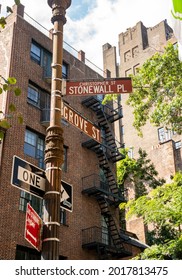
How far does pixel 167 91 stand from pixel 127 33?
52.1m

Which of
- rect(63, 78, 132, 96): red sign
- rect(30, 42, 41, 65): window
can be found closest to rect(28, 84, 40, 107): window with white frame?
rect(30, 42, 41, 65): window

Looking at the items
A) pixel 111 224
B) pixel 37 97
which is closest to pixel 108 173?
pixel 111 224

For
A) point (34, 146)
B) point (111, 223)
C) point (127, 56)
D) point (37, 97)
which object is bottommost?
point (111, 223)

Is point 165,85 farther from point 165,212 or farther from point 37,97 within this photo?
point 37,97

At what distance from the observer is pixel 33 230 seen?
20.5 ft

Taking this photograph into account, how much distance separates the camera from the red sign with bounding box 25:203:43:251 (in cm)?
616

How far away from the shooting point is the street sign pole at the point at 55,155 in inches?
248

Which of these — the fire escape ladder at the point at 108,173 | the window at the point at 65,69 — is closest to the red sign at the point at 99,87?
the fire escape ladder at the point at 108,173

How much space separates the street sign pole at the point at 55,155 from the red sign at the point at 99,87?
715 mm

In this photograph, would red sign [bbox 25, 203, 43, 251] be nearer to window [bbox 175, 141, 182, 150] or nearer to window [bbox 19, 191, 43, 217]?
window [bbox 19, 191, 43, 217]

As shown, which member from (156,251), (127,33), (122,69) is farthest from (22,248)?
(127,33)

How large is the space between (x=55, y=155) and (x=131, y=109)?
56451 millimetres

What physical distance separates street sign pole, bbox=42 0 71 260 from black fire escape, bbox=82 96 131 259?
1665 cm

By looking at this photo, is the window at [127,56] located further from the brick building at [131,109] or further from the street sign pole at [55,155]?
the street sign pole at [55,155]
